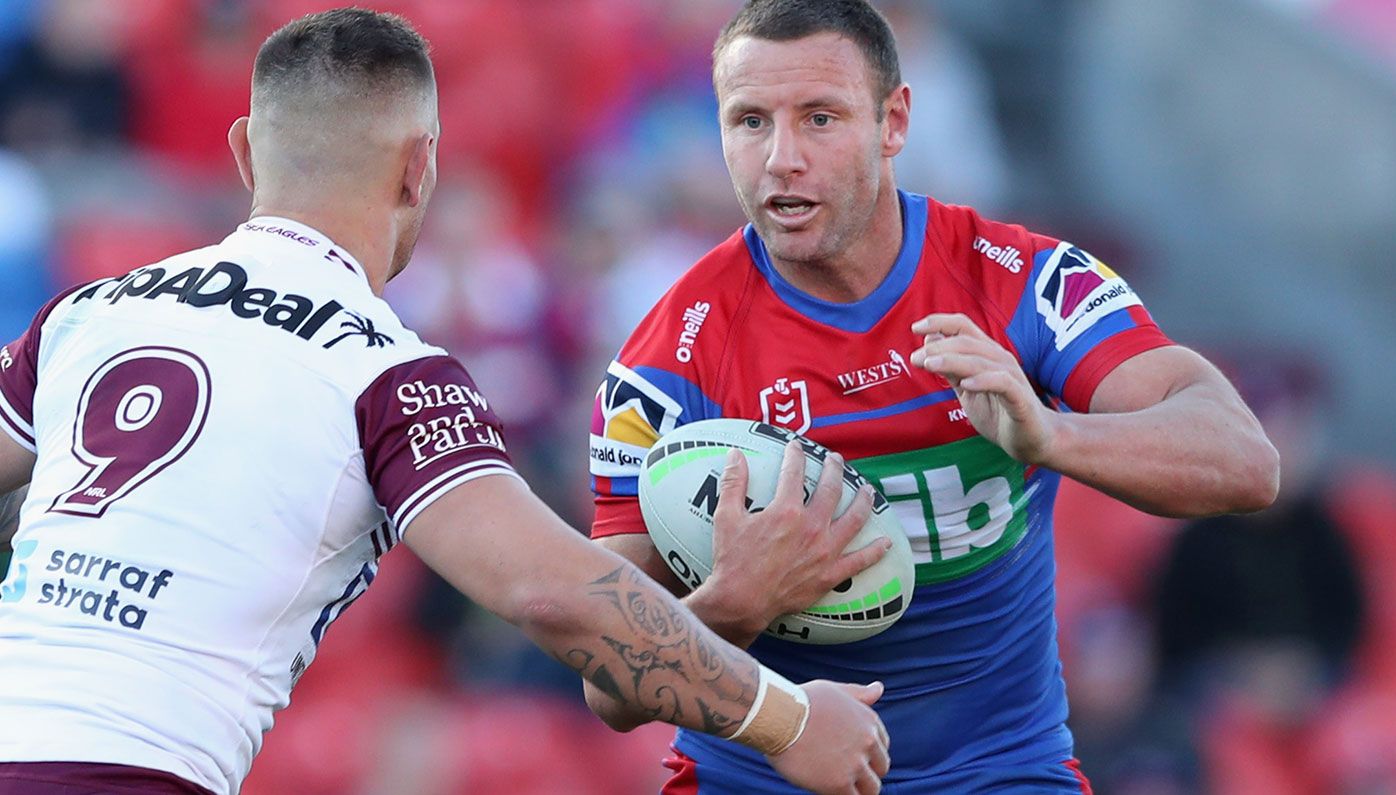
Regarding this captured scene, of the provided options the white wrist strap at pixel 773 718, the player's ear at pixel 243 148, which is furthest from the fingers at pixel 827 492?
the player's ear at pixel 243 148

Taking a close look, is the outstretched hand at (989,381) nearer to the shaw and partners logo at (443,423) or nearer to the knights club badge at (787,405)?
the knights club badge at (787,405)

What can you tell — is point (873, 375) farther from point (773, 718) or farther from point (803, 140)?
point (773, 718)

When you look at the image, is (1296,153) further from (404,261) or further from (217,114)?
(404,261)

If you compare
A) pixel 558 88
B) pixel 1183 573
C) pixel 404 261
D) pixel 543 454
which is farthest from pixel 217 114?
pixel 404 261

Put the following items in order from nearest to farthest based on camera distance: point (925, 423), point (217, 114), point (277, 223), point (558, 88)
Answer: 1. point (277, 223)
2. point (925, 423)
3. point (217, 114)
4. point (558, 88)

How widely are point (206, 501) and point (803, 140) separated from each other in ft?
5.84

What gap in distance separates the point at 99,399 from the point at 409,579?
5.08 m

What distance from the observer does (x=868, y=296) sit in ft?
15.6

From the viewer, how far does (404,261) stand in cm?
430

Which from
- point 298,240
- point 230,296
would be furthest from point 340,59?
point 230,296

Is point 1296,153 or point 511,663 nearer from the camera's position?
point 511,663

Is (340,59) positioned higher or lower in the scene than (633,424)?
higher

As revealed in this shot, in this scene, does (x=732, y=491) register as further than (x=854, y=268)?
No

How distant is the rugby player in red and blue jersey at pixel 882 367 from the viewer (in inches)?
181
